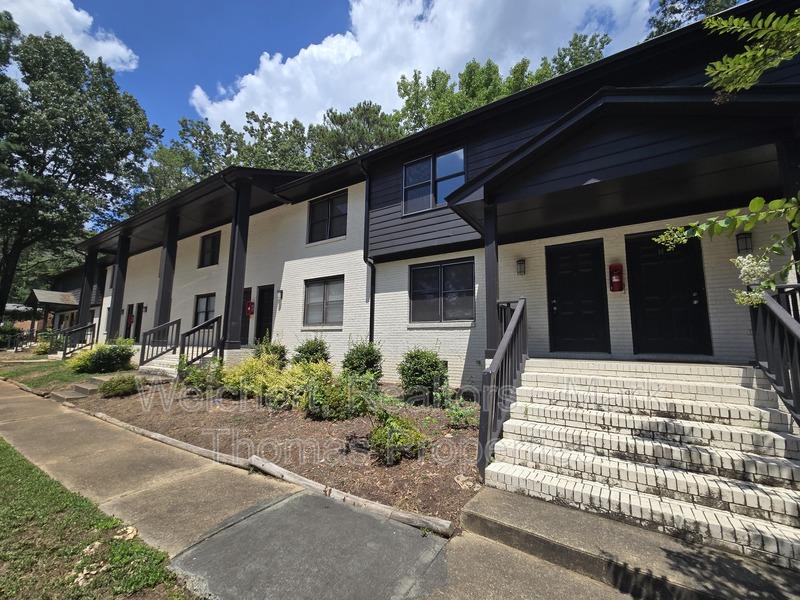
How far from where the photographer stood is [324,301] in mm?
10570

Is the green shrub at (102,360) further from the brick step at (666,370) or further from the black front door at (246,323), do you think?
the brick step at (666,370)

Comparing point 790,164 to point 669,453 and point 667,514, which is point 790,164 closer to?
point 669,453

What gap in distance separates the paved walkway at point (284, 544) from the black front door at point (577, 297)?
16.5ft

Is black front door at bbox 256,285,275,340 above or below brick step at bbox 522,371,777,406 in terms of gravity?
above

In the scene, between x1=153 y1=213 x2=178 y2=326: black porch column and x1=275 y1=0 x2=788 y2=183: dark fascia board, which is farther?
x1=153 y1=213 x2=178 y2=326: black porch column

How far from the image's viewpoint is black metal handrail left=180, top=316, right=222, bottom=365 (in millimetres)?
9914

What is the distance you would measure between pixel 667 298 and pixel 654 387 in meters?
2.94

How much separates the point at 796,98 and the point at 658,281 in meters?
3.20

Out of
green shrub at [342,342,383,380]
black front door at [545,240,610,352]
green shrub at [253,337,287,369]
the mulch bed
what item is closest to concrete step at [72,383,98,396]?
the mulch bed

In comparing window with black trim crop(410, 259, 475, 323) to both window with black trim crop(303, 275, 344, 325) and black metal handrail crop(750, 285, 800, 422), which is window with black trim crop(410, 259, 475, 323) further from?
black metal handrail crop(750, 285, 800, 422)

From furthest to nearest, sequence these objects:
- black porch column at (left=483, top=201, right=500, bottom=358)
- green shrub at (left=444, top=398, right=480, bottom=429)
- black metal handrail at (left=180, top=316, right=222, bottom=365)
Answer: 1. black metal handrail at (left=180, top=316, right=222, bottom=365)
2. black porch column at (left=483, top=201, right=500, bottom=358)
3. green shrub at (left=444, top=398, right=480, bottom=429)

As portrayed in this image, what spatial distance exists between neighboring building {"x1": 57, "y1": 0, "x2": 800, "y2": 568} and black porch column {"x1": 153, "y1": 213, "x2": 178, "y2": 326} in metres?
1.31

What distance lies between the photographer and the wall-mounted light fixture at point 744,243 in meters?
5.44

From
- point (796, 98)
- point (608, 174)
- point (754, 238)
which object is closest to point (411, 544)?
point (608, 174)
